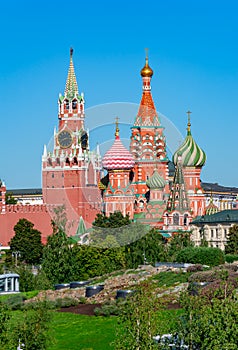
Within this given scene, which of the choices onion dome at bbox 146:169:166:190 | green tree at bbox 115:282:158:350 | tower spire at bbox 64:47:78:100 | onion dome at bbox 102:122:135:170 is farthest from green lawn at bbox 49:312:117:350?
tower spire at bbox 64:47:78:100

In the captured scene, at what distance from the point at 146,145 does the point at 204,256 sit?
4718cm

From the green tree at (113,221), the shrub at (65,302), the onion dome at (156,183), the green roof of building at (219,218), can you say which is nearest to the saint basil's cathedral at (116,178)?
the onion dome at (156,183)

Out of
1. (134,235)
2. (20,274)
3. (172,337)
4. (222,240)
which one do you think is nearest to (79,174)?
(222,240)

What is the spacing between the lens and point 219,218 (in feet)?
309

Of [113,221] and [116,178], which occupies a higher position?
[116,178]

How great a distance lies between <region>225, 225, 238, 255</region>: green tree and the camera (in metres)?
78.5

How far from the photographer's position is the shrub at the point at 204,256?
2366 inches

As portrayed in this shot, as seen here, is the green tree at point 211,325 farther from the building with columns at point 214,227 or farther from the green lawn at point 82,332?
the building with columns at point 214,227

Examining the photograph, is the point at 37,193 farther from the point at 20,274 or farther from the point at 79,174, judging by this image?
the point at 20,274

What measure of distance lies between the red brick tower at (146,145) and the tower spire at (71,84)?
9.48 m

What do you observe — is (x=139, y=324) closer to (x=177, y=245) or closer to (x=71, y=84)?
(x=177, y=245)

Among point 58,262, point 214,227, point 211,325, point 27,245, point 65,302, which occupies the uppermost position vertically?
point 214,227

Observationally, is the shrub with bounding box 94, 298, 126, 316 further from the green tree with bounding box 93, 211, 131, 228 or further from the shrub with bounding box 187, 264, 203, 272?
the green tree with bounding box 93, 211, 131, 228

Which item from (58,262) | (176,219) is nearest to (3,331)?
(58,262)
